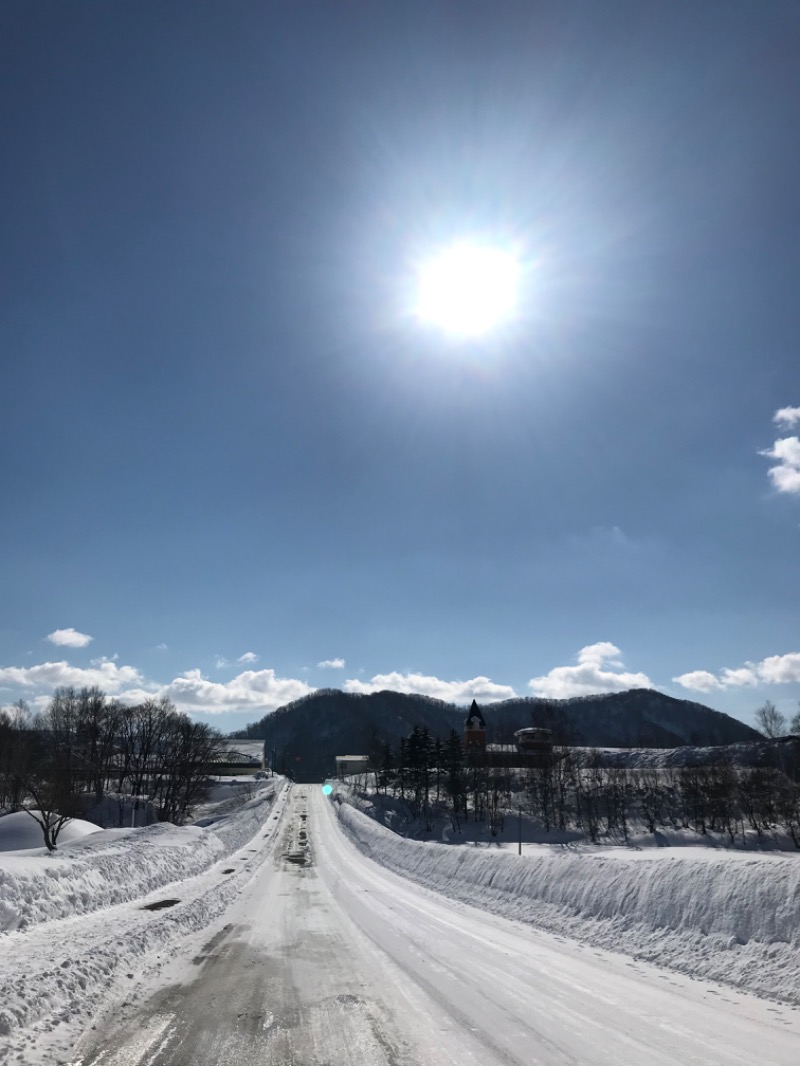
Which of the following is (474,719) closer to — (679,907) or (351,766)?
(351,766)

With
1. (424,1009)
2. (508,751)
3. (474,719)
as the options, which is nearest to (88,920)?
(424,1009)

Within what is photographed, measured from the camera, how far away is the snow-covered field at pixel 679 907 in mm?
10719

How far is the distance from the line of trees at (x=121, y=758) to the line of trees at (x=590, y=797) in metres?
29.9

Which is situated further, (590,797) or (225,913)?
(590,797)

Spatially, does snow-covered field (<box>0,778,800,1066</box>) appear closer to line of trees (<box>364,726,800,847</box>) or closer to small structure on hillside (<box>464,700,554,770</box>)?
line of trees (<box>364,726,800,847</box>)

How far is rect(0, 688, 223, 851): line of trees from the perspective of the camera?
214ft

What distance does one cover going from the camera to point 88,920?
1409 centimetres

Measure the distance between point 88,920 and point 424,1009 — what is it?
995 centimetres

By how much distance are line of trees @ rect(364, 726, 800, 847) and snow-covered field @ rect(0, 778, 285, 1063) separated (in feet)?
183

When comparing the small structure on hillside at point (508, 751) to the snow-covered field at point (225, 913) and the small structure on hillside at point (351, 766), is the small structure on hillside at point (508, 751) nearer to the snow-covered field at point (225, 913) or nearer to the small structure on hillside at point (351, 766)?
the small structure on hillside at point (351, 766)

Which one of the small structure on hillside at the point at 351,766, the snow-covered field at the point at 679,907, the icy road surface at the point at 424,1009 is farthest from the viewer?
the small structure on hillside at the point at 351,766

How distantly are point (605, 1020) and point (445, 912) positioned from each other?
39.7 feet

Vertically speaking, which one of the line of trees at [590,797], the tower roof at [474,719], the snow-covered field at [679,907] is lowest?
the line of trees at [590,797]

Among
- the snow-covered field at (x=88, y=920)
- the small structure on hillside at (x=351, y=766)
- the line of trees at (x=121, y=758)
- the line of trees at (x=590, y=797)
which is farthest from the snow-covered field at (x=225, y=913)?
the small structure on hillside at (x=351, y=766)
